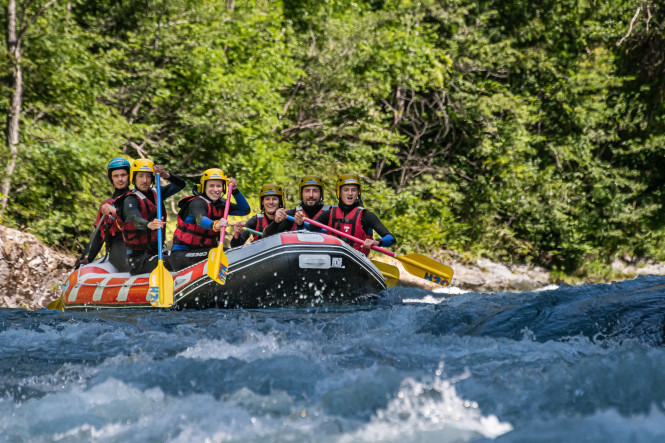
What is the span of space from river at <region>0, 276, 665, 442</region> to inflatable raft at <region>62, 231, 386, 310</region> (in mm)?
1417

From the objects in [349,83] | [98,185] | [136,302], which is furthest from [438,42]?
[136,302]

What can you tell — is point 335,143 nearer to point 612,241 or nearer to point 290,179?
point 290,179

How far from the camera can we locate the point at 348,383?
2668 mm

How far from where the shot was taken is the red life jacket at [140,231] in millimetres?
6227

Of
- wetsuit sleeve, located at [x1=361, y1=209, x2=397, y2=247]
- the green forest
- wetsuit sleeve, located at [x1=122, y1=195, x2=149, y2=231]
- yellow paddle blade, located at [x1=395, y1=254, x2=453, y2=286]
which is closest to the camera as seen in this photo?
wetsuit sleeve, located at [x1=122, y1=195, x2=149, y2=231]

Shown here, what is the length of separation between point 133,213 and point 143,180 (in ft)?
1.84

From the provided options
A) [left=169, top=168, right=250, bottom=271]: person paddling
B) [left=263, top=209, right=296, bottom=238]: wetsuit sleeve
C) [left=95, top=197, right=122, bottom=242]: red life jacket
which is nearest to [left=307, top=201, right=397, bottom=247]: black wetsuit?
[left=263, top=209, right=296, bottom=238]: wetsuit sleeve

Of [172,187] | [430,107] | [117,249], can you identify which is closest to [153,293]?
[117,249]

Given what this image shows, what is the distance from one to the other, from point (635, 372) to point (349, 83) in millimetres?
10485

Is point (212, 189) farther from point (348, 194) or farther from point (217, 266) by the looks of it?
point (348, 194)

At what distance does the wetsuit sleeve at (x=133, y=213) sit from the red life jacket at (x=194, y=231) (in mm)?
385

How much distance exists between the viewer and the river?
2.30 m

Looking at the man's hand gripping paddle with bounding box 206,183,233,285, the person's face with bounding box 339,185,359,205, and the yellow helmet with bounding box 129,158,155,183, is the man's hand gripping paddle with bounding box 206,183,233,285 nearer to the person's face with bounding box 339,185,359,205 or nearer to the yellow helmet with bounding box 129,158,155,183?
the yellow helmet with bounding box 129,158,155,183

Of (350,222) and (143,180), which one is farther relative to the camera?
(350,222)
